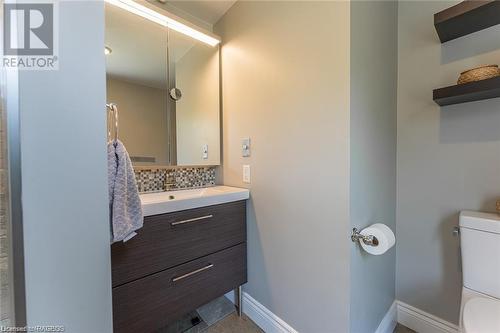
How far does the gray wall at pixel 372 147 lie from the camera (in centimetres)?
99

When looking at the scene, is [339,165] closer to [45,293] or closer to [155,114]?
[45,293]

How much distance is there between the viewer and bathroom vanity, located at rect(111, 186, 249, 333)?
3.20ft

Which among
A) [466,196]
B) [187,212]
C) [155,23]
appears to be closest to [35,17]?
[187,212]

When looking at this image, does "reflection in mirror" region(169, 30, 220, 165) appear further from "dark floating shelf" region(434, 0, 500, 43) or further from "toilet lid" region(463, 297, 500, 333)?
"toilet lid" region(463, 297, 500, 333)

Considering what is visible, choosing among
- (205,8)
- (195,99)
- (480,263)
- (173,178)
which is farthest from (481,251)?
(205,8)

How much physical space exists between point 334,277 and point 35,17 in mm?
1453

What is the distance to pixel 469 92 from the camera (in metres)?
1.03

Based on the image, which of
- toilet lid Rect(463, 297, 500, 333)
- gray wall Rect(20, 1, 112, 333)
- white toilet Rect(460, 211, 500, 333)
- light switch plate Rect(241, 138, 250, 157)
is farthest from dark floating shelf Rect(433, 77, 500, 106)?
gray wall Rect(20, 1, 112, 333)

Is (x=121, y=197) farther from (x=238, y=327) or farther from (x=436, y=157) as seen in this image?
(x=436, y=157)

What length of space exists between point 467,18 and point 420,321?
1764 millimetres

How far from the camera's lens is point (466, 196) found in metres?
1.19

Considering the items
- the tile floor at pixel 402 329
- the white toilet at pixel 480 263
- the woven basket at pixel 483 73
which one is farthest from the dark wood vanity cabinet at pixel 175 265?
the woven basket at pixel 483 73

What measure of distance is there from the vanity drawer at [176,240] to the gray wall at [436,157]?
1.16 metres

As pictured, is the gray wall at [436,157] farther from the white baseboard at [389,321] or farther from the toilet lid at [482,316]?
the toilet lid at [482,316]
